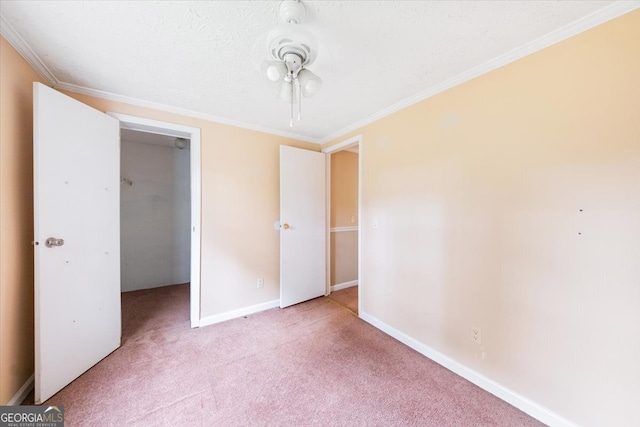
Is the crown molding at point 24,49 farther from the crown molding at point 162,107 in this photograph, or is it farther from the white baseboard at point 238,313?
the white baseboard at point 238,313

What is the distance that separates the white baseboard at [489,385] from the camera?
52.2 inches

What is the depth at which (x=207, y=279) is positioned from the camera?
251 centimetres

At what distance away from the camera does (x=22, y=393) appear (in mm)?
1471

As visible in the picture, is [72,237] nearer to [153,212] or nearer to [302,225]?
[302,225]

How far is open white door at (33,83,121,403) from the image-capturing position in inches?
57.7

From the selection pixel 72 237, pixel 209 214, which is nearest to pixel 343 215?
pixel 209 214

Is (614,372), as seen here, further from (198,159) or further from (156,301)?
(156,301)

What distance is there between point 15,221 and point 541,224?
10.6ft

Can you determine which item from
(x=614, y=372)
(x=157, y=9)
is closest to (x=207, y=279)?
(x=157, y=9)

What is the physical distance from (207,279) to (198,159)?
1303 millimetres

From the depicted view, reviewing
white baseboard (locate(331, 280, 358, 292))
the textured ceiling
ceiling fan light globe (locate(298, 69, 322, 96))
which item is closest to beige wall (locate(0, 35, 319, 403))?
the textured ceiling

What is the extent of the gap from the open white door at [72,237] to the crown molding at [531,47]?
257 cm

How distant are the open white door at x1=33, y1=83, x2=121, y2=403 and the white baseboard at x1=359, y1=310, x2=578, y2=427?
2.56 metres

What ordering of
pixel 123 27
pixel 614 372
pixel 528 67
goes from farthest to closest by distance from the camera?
pixel 528 67, pixel 123 27, pixel 614 372
